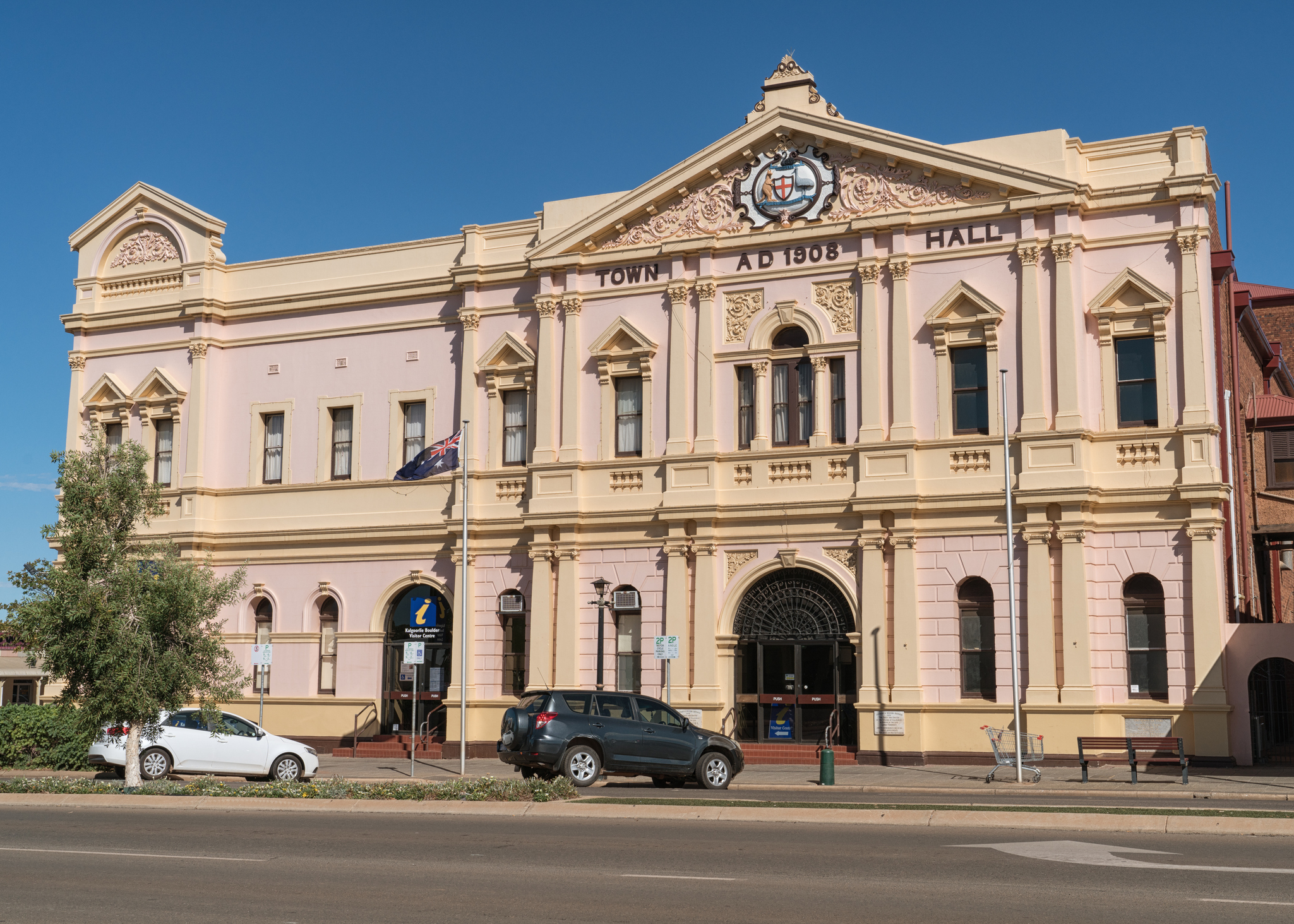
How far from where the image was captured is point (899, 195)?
101 ft

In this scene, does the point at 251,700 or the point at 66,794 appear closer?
the point at 66,794

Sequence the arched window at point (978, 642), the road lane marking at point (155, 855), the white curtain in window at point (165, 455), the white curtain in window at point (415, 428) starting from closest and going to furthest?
1. the road lane marking at point (155, 855)
2. the arched window at point (978, 642)
3. the white curtain in window at point (415, 428)
4. the white curtain in window at point (165, 455)

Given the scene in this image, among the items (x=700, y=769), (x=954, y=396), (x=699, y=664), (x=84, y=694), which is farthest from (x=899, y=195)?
(x=84, y=694)

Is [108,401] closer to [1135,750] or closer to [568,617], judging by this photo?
[568,617]

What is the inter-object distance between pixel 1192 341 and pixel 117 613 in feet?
68.1

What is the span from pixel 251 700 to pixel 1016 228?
21.5 m

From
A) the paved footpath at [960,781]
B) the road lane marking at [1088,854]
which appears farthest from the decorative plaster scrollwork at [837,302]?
the road lane marking at [1088,854]

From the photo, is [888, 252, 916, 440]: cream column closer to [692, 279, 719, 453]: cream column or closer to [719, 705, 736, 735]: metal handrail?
[692, 279, 719, 453]: cream column

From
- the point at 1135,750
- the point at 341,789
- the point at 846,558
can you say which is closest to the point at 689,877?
the point at 341,789

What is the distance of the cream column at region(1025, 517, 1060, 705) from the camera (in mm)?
27844

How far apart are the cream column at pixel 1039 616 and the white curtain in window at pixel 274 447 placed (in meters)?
18.9

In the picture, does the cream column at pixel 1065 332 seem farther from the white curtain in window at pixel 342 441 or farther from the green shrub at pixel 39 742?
the green shrub at pixel 39 742

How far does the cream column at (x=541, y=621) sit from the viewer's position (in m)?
32.2

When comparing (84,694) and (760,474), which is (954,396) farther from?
(84,694)
